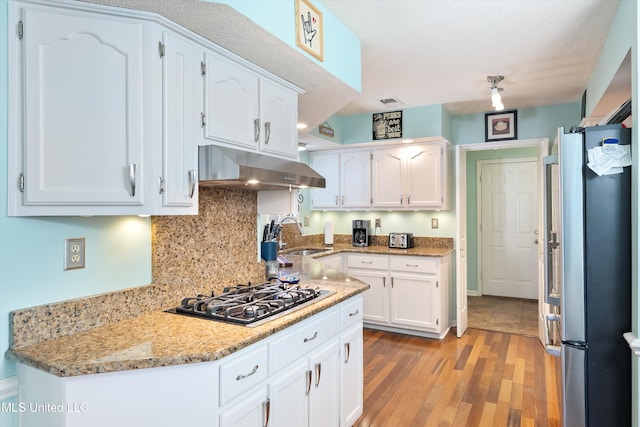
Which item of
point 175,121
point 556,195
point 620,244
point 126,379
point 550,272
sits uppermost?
point 175,121

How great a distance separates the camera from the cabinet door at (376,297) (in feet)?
14.2

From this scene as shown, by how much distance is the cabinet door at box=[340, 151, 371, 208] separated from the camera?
4625 millimetres

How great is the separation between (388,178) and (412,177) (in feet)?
0.90

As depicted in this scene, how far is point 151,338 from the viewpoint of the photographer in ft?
4.95

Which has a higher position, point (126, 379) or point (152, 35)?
point (152, 35)

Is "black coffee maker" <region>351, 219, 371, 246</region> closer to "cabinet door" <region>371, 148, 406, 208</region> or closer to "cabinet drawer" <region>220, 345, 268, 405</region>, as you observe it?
"cabinet door" <region>371, 148, 406, 208</region>

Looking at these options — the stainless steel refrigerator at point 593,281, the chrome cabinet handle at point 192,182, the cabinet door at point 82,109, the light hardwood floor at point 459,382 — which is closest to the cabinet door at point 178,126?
the chrome cabinet handle at point 192,182

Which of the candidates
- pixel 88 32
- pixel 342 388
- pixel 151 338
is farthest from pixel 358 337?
pixel 88 32

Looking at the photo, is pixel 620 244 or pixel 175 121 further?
pixel 620 244

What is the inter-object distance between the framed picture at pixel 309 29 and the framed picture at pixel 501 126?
2.99 metres

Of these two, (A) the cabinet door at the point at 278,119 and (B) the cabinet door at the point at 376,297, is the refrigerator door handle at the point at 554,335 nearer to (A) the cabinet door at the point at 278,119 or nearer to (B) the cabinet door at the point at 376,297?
(A) the cabinet door at the point at 278,119

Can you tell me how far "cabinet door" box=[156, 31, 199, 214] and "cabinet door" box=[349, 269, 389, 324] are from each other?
2933mm

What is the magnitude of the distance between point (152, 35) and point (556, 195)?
1.97 m

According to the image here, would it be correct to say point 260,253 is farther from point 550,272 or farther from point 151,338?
point 550,272
